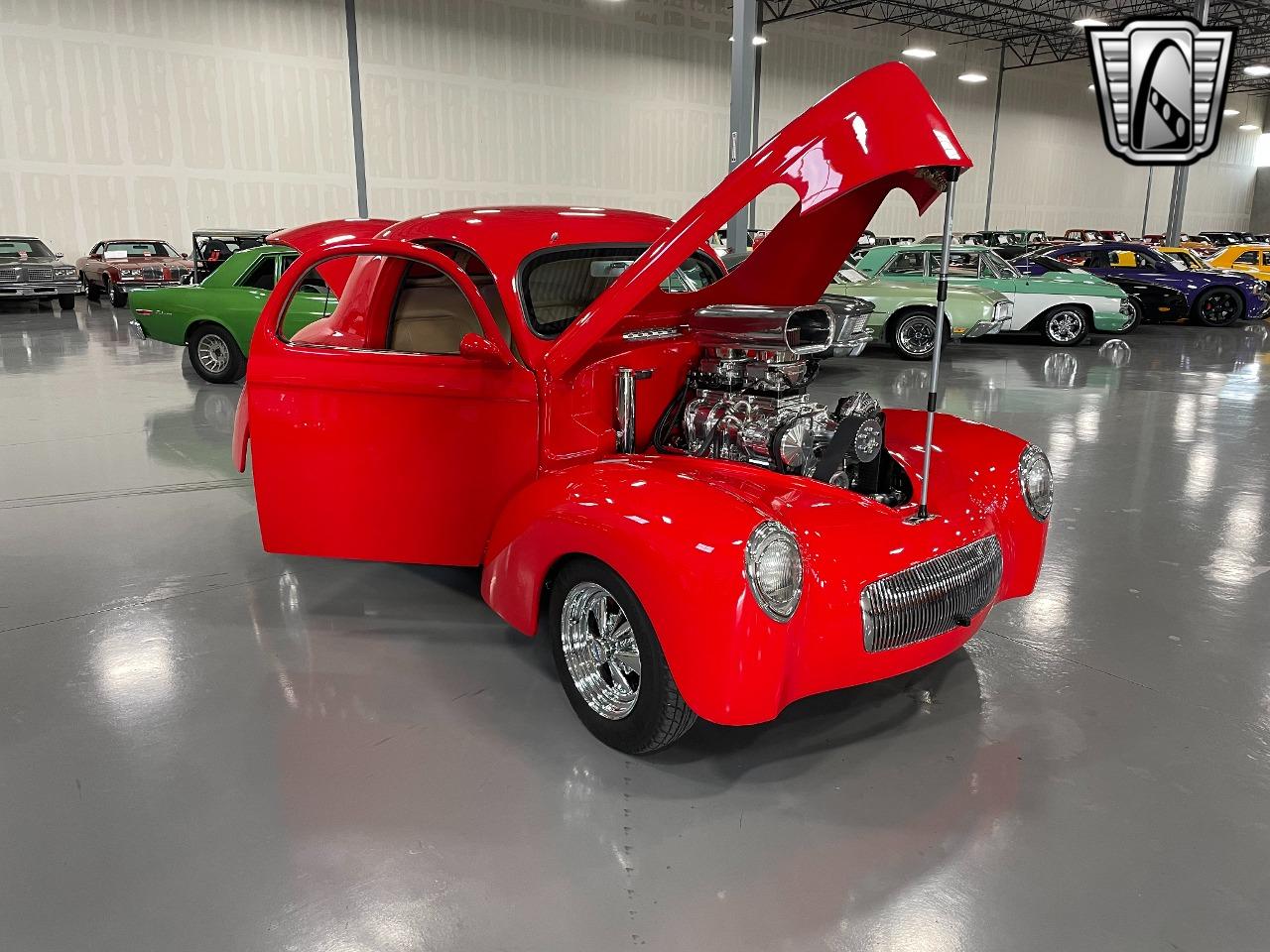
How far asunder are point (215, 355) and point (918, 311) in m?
8.69

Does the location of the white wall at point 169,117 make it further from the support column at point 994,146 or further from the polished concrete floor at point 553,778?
the support column at point 994,146

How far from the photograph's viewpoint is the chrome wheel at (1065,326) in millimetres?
13258

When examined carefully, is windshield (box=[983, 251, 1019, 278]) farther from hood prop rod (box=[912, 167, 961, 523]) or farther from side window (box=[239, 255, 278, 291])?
hood prop rod (box=[912, 167, 961, 523])

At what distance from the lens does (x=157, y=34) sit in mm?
19188

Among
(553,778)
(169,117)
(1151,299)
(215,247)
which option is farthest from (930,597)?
(169,117)

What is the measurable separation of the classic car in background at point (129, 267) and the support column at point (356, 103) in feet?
14.5

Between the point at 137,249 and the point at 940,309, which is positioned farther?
the point at 137,249

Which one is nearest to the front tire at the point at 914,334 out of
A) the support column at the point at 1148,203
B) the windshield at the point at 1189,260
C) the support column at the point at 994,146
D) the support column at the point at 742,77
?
the support column at the point at 742,77

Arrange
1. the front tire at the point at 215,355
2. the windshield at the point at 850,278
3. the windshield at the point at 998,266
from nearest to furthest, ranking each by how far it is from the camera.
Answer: the front tire at the point at 215,355
the windshield at the point at 850,278
the windshield at the point at 998,266

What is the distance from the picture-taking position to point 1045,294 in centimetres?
1304

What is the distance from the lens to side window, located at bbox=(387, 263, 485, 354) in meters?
4.06

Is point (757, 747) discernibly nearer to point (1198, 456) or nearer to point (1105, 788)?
point (1105, 788)

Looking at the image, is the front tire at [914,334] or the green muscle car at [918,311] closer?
the green muscle car at [918,311]

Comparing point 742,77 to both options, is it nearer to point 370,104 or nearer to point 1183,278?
point 1183,278
